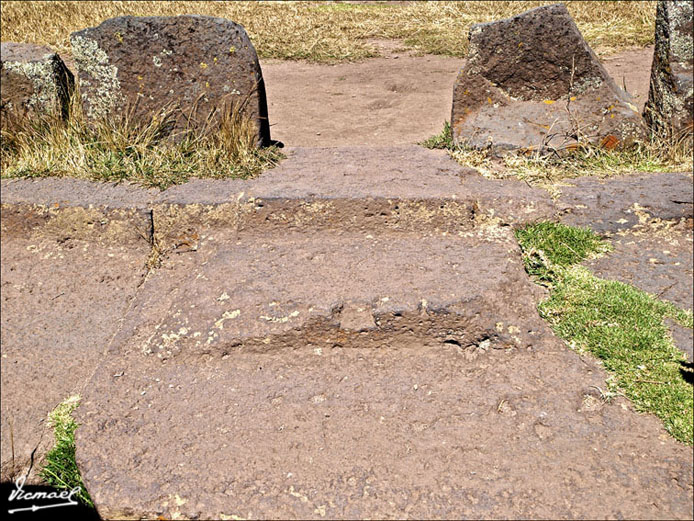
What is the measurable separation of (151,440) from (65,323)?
4.03ft

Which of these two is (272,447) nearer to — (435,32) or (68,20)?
(435,32)

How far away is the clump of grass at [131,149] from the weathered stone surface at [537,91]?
1.27m

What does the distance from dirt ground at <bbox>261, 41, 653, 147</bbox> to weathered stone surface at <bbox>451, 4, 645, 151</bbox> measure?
0.79 m

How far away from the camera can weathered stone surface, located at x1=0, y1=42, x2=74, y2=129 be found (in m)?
4.04

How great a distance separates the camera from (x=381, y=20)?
843 centimetres

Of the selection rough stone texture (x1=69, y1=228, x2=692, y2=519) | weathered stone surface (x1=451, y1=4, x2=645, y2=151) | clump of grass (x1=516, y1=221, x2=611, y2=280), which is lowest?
rough stone texture (x1=69, y1=228, x2=692, y2=519)

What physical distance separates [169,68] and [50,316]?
1571mm

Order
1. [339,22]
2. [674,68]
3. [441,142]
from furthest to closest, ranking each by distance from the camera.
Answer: [339,22] → [441,142] → [674,68]

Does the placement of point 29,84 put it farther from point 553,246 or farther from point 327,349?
point 553,246

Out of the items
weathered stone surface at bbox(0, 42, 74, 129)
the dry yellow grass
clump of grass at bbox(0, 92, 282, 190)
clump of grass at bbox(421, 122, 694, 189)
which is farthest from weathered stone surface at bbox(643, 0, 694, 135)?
weathered stone surface at bbox(0, 42, 74, 129)

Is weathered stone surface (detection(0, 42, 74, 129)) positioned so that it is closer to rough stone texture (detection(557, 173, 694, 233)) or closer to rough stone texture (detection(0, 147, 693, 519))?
rough stone texture (detection(0, 147, 693, 519))

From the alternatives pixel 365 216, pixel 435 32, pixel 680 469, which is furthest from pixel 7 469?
pixel 435 32

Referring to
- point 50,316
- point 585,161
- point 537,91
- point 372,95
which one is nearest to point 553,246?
point 585,161

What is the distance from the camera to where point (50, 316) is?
10.8ft
